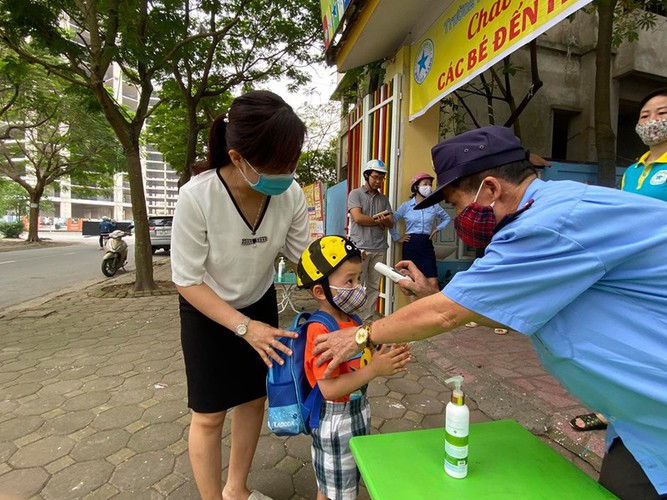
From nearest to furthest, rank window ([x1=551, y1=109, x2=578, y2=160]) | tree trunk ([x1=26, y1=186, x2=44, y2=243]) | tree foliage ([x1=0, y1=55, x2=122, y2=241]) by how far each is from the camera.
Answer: window ([x1=551, y1=109, x2=578, y2=160])
tree foliage ([x1=0, y1=55, x2=122, y2=241])
tree trunk ([x1=26, y1=186, x2=44, y2=243])

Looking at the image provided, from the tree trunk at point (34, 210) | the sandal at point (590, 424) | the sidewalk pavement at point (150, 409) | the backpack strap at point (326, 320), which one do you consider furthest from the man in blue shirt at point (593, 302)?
the tree trunk at point (34, 210)

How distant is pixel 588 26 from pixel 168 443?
9.95 m

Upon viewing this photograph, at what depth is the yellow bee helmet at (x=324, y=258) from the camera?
154cm

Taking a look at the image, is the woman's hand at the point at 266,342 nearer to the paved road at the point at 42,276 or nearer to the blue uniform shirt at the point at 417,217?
the blue uniform shirt at the point at 417,217

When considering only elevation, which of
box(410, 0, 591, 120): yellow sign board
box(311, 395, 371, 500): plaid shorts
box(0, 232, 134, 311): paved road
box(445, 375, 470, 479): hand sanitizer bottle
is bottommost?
box(0, 232, 134, 311): paved road

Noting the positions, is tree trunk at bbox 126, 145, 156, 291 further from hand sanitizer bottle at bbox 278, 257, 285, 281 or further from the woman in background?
the woman in background

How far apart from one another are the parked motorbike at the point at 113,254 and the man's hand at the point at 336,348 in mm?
10060

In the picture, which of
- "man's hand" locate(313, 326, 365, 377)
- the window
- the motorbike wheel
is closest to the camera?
"man's hand" locate(313, 326, 365, 377)

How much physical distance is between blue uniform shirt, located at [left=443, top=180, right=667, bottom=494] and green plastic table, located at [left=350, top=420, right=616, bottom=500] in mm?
217

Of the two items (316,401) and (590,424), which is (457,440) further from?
(590,424)

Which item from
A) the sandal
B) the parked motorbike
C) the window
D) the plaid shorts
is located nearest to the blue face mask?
the plaid shorts

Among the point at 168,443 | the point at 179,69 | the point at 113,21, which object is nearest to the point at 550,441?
the point at 168,443

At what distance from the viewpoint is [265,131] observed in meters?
1.29

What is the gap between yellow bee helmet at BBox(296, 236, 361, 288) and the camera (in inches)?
60.7
